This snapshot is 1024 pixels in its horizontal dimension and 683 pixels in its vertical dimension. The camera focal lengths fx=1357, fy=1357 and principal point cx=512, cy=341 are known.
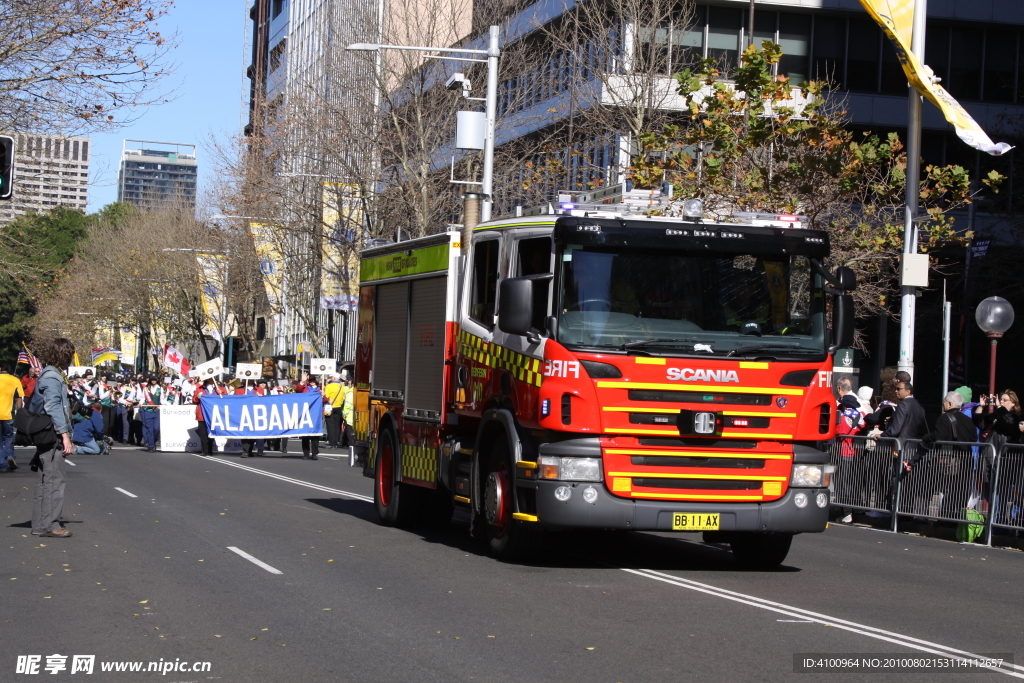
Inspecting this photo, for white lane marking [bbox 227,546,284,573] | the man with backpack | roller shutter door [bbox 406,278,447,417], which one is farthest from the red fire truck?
the man with backpack

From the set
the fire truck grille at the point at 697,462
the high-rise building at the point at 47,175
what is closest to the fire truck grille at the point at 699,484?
the fire truck grille at the point at 697,462

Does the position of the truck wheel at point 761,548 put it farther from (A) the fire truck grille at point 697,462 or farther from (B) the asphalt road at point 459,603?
(A) the fire truck grille at point 697,462

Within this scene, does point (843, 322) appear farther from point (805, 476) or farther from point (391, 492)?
point (391, 492)

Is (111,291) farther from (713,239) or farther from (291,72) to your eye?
(713,239)

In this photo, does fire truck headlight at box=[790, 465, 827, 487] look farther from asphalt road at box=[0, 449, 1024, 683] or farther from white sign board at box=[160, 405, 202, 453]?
white sign board at box=[160, 405, 202, 453]

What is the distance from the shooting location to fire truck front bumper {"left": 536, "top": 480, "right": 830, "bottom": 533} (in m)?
11.1

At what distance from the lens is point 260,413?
3297 centimetres

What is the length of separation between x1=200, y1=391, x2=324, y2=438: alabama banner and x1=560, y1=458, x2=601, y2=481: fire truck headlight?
868 inches

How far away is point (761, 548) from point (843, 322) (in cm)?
227

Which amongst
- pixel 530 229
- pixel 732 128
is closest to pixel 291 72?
pixel 732 128

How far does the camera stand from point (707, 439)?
11312mm

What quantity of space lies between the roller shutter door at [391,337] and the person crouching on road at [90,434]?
1800 cm

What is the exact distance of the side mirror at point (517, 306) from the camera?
36.4 ft

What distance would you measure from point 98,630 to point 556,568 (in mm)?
4532
